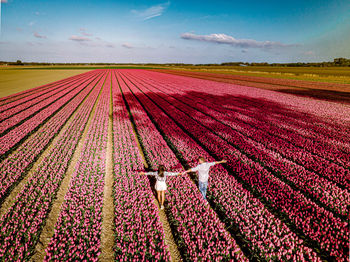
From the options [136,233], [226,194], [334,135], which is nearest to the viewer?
[136,233]

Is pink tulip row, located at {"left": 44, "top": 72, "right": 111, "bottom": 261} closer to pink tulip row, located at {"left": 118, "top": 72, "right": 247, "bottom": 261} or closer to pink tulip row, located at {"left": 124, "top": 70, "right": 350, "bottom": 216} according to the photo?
pink tulip row, located at {"left": 118, "top": 72, "right": 247, "bottom": 261}

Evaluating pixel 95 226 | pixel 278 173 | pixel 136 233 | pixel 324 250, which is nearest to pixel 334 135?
pixel 278 173

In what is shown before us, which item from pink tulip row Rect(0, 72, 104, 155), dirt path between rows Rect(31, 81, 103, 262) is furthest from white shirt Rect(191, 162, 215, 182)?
pink tulip row Rect(0, 72, 104, 155)

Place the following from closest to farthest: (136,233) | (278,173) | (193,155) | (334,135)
Answer: (136,233)
(278,173)
(193,155)
(334,135)

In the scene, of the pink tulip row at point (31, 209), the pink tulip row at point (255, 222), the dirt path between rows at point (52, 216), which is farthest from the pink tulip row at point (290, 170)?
the pink tulip row at point (31, 209)

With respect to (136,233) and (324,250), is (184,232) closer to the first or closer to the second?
(136,233)

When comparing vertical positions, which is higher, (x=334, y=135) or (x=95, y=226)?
(x=334, y=135)
